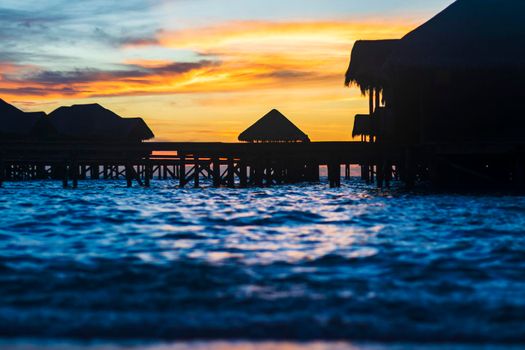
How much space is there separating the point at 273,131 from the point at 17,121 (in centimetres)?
2172

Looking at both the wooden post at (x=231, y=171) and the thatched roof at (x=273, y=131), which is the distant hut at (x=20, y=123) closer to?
the thatched roof at (x=273, y=131)

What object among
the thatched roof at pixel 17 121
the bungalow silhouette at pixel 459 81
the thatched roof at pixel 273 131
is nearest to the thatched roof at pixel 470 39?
the bungalow silhouette at pixel 459 81

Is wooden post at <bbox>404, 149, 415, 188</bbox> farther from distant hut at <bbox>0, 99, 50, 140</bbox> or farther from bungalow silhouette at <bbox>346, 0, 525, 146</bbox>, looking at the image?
distant hut at <bbox>0, 99, 50, 140</bbox>

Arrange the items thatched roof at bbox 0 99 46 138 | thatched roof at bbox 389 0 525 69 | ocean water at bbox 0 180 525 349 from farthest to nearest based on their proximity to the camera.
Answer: thatched roof at bbox 0 99 46 138 → thatched roof at bbox 389 0 525 69 → ocean water at bbox 0 180 525 349

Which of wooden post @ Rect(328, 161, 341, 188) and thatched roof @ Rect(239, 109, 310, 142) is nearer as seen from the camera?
wooden post @ Rect(328, 161, 341, 188)

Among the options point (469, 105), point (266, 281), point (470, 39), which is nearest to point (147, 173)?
point (469, 105)

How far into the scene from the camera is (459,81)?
21047 millimetres

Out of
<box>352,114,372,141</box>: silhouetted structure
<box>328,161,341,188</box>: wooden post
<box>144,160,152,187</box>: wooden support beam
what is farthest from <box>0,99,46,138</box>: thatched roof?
<box>328,161,341,188</box>: wooden post

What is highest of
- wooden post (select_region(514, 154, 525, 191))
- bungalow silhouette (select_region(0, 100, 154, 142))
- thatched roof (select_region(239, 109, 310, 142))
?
bungalow silhouette (select_region(0, 100, 154, 142))

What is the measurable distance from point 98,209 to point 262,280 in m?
9.80

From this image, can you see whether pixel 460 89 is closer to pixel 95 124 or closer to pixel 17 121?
pixel 95 124

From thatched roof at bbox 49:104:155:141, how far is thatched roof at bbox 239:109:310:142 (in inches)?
628

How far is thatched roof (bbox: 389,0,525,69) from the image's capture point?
2027 cm

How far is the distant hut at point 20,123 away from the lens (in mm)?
48938
